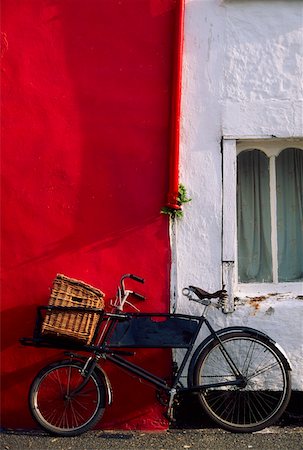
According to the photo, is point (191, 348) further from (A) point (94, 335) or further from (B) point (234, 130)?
(B) point (234, 130)

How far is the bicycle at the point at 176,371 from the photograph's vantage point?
20.7 feet

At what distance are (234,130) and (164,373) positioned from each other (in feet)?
7.82

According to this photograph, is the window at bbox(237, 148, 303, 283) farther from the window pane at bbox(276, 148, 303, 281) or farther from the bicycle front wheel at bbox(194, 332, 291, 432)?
the bicycle front wheel at bbox(194, 332, 291, 432)

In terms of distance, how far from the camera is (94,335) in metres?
6.36

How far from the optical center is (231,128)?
22.4ft

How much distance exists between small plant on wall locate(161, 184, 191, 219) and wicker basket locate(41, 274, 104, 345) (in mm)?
1030

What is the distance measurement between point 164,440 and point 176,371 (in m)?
0.62

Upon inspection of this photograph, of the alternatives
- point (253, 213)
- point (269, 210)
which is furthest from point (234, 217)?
point (269, 210)

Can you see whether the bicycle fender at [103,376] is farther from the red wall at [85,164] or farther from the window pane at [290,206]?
the window pane at [290,206]

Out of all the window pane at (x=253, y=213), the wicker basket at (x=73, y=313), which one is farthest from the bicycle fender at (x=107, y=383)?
the window pane at (x=253, y=213)

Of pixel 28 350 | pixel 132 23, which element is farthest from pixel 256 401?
pixel 132 23

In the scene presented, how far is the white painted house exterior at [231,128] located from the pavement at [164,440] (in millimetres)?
Result: 642

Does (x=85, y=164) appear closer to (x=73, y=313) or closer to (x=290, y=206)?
(x=73, y=313)

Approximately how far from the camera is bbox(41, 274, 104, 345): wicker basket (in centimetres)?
622
